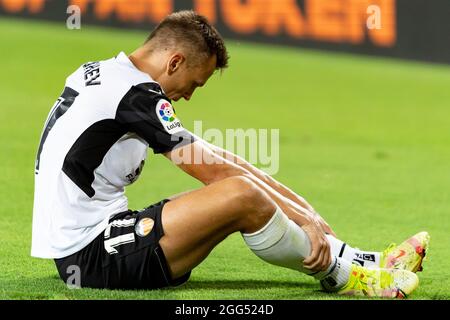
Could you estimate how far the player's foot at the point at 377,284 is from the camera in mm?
4555

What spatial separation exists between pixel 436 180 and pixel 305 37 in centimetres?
904

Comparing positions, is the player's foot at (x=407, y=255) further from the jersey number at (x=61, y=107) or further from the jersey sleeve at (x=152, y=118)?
the jersey number at (x=61, y=107)

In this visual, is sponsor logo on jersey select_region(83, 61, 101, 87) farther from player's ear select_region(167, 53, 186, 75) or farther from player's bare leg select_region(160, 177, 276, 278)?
player's bare leg select_region(160, 177, 276, 278)

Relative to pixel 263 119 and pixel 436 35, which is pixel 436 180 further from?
pixel 436 35

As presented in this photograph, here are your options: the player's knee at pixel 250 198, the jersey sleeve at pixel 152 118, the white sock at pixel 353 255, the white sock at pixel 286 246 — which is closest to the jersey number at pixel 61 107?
the jersey sleeve at pixel 152 118

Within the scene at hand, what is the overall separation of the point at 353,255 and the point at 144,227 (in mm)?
1145

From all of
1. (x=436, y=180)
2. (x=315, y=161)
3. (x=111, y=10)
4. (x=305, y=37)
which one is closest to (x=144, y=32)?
(x=111, y=10)

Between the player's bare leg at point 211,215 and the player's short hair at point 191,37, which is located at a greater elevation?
the player's short hair at point 191,37

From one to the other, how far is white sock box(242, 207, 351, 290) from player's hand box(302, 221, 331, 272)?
0.09 ft

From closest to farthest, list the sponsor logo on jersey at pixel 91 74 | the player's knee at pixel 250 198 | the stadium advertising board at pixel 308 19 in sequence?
the player's knee at pixel 250 198
the sponsor logo on jersey at pixel 91 74
the stadium advertising board at pixel 308 19

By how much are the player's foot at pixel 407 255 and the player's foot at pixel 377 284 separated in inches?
12.2

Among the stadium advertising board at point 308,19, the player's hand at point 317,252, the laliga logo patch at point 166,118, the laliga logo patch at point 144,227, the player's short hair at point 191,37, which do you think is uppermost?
the player's short hair at point 191,37

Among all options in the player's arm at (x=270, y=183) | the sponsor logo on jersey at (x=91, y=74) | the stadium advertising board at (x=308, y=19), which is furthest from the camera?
the stadium advertising board at (x=308, y=19)
